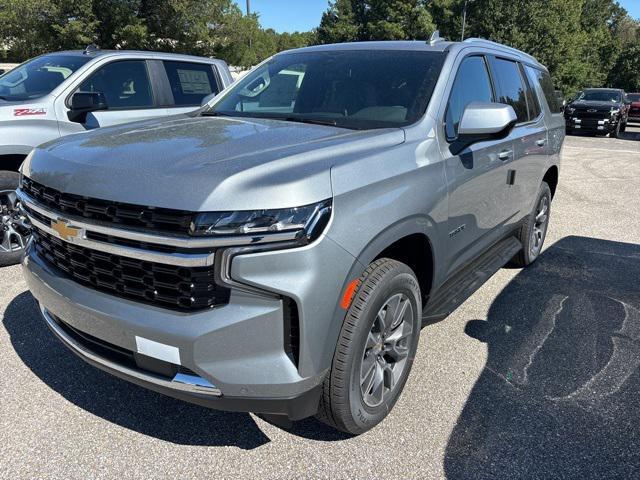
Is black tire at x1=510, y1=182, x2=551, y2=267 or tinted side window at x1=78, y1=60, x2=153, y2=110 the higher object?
tinted side window at x1=78, y1=60, x2=153, y2=110

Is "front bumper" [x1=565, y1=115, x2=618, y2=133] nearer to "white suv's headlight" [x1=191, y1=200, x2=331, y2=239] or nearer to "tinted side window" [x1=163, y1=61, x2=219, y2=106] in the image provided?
"tinted side window" [x1=163, y1=61, x2=219, y2=106]

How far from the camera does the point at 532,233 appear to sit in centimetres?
494

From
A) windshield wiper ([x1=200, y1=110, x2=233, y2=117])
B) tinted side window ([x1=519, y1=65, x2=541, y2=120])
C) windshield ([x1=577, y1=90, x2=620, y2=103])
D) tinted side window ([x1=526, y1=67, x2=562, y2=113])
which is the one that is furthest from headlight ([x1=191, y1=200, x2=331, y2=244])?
windshield ([x1=577, y1=90, x2=620, y2=103])

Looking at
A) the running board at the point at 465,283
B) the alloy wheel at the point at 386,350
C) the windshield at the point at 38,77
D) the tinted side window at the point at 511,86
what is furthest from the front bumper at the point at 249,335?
the windshield at the point at 38,77

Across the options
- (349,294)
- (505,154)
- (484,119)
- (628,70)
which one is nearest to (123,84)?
(505,154)

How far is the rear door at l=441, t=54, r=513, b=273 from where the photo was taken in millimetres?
2998

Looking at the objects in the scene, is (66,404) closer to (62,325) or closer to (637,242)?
(62,325)

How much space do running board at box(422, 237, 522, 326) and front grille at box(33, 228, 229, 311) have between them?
4.72 feet

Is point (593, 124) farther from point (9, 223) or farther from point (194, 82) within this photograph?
point (9, 223)

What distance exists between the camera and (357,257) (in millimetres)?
2143

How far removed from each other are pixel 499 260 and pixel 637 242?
311 centimetres

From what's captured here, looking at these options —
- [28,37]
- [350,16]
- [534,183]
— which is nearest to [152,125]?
[534,183]

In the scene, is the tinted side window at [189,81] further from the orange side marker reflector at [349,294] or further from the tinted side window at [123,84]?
the orange side marker reflector at [349,294]

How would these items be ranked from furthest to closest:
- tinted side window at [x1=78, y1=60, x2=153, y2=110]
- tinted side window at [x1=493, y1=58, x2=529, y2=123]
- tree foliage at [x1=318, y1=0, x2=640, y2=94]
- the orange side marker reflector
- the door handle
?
tree foliage at [x1=318, y1=0, x2=640, y2=94] < tinted side window at [x1=78, y1=60, x2=153, y2=110] < tinted side window at [x1=493, y1=58, x2=529, y2=123] < the door handle < the orange side marker reflector
